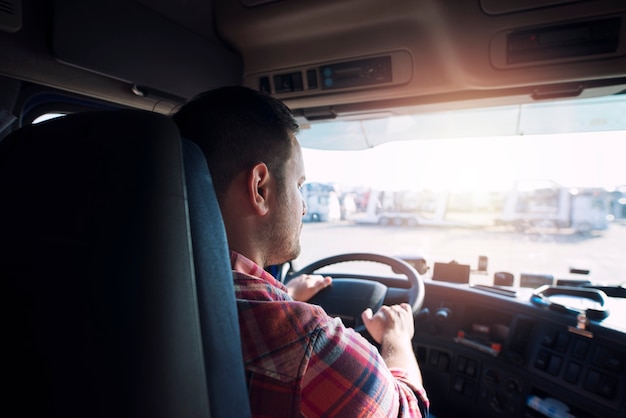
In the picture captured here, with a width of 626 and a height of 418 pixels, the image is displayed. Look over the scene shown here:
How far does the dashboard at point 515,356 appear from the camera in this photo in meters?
1.56

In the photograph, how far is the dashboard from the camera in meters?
1.56

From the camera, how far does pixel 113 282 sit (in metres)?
0.50

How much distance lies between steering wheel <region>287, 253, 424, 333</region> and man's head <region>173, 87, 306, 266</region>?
806 millimetres

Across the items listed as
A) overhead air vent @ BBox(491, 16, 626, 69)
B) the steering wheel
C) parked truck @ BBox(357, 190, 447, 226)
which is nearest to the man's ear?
the steering wheel

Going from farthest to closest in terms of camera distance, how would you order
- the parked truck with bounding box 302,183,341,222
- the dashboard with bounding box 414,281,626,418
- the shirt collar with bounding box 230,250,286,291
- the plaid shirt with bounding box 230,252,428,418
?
the parked truck with bounding box 302,183,341,222 → the dashboard with bounding box 414,281,626,418 → the shirt collar with bounding box 230,250,286,291 → the plaid shirt with bounding box 230,252,428,418

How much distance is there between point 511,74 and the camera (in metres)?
1.55

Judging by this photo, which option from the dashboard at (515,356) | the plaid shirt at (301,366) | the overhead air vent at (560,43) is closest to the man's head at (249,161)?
the plaid shirt at (301,366)

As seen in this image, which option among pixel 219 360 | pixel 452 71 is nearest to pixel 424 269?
pixel 452 71

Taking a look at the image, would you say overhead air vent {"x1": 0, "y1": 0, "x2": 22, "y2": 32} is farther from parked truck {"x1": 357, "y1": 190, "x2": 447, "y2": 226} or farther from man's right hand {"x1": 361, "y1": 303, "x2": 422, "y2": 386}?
Answer: parked truck {"x1": 357, "y1": 190, "x2": 447, "y2": 226}

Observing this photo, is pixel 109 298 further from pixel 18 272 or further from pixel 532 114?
pixel 532 114

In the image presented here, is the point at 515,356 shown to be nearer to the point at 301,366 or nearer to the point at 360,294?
the point at 360,294

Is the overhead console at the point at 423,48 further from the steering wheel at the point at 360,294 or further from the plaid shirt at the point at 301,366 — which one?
the plaid shirt at the point at 301,366

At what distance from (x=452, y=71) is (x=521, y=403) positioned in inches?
65.7

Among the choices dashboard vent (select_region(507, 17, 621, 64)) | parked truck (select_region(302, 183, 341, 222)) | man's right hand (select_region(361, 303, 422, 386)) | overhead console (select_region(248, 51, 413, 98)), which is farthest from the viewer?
parked truck (select_region(302, 183, 341, 222))
